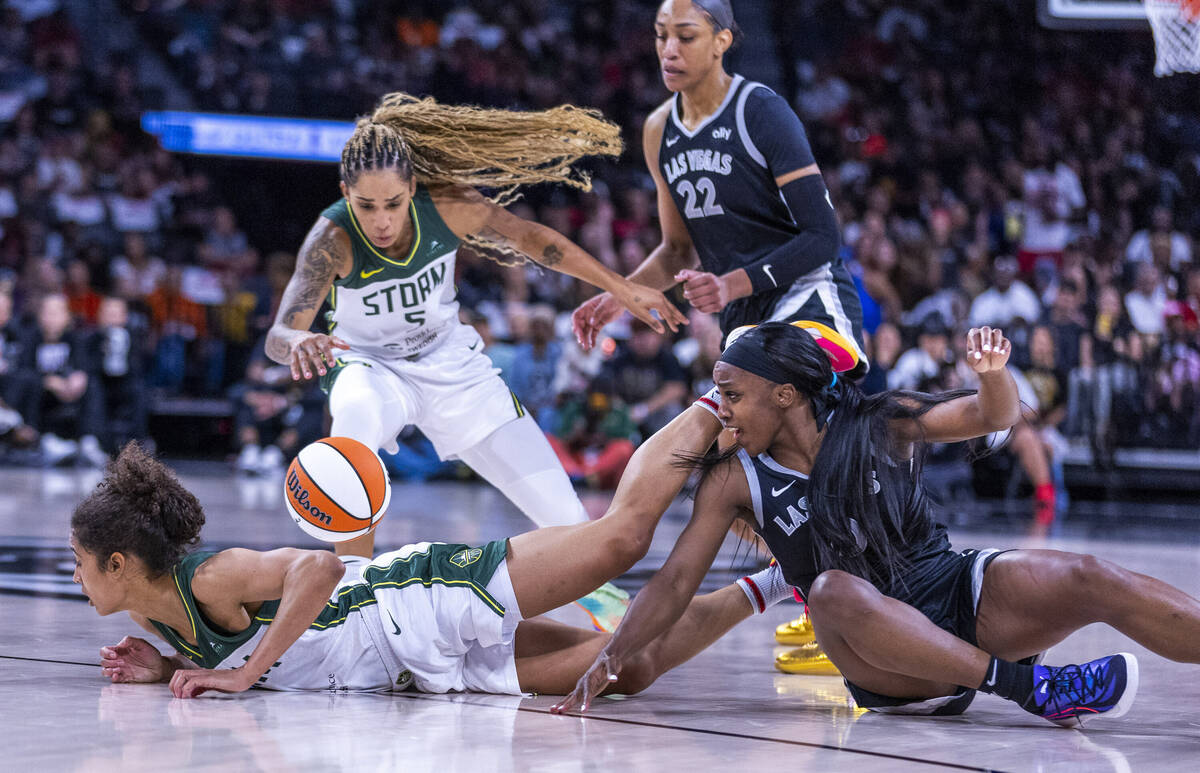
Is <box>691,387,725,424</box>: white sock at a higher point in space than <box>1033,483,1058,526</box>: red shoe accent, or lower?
higher

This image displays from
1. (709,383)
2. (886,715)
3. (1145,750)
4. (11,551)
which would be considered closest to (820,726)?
(886,715)

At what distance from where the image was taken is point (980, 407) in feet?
10.8

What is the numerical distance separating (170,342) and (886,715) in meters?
11.2

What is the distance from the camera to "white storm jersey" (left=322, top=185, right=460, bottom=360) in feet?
14.6

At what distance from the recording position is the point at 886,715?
337cm

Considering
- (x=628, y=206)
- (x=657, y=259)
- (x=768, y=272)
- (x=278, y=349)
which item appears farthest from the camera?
(x=628, y=206)

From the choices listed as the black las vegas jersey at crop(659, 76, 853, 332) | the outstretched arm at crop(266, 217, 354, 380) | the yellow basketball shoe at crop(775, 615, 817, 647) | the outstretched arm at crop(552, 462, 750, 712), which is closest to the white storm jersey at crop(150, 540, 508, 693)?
the outstretched arm at crop(552, 462, 750, 712)

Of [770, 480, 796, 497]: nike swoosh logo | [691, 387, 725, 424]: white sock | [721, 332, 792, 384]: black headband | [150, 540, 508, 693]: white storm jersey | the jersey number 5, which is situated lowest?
[150, 540, 508, 693]: white storm jersey

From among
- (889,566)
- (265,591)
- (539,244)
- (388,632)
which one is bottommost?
(388,632)

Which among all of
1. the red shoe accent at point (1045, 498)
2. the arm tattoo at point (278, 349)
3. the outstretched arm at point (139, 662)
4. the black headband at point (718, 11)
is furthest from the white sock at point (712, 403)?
the red shoe accent at point (1045, 498)

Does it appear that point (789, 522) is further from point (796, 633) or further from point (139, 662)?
point (139, 662)

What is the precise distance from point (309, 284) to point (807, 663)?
1.98 metres

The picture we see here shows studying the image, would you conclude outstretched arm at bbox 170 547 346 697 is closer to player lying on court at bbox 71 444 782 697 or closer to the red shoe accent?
player lying on court at bbox 71 444 782 697

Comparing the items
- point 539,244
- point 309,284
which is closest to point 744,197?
point 539,244
